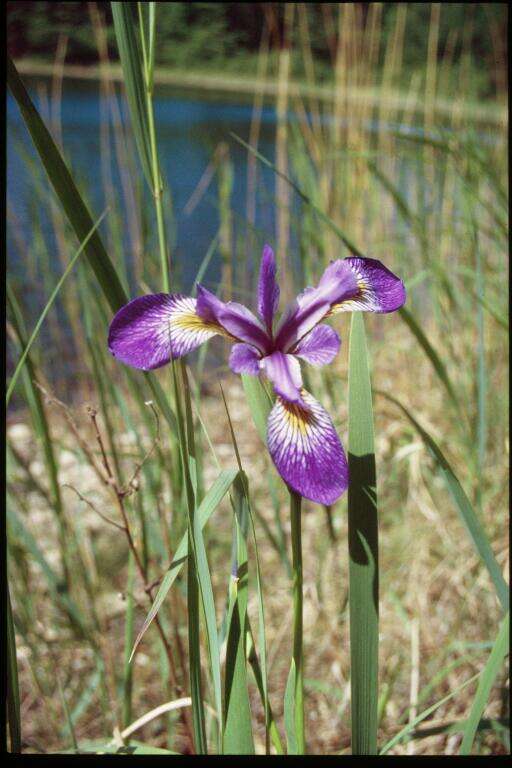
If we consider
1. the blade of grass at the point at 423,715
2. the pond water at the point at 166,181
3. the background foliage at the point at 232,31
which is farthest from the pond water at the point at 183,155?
the blade of grass at the point at 423,715

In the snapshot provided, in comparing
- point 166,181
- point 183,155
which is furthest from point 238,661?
point 183,155

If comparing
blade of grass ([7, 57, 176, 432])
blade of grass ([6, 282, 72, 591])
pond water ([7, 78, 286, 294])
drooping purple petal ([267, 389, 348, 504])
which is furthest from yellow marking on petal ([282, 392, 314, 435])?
pond water ([7, 78, 286, 294])

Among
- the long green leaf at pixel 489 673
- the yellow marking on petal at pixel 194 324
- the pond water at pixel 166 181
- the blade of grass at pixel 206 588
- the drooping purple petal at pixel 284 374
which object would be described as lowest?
the long green leaf at pixel 489 673

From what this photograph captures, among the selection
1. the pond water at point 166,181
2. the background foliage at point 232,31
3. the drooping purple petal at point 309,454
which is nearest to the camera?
the drooping purple petal at point 309,454

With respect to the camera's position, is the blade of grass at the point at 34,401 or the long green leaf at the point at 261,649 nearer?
the long green leaf at the point at 261,649

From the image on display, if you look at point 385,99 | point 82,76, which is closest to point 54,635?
point 385,99

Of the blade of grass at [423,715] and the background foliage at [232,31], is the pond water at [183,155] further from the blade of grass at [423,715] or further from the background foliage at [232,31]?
the blade of grass at [423,715]
